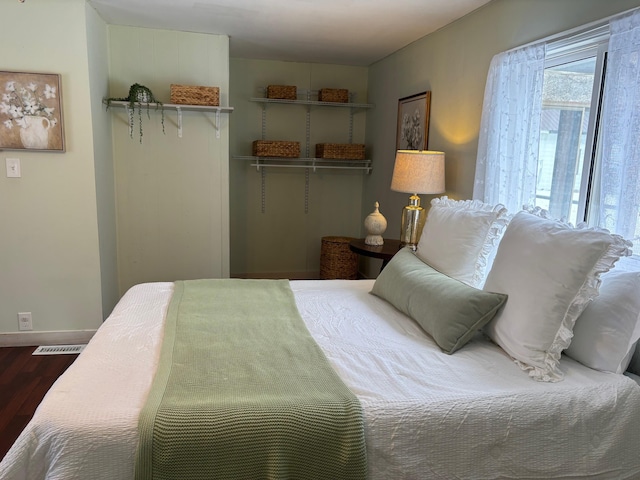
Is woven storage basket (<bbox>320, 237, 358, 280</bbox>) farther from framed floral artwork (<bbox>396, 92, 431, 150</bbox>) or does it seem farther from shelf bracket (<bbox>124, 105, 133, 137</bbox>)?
shelf bracket (<bbox>124, 105, 133, 137</bbox>)

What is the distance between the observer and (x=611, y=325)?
1.61 m

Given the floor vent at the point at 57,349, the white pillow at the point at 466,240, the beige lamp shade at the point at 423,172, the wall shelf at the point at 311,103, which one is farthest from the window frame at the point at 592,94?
the floor vent at the point at 57,349

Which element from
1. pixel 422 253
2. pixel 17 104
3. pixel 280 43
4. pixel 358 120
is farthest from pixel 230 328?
pixel 358 120

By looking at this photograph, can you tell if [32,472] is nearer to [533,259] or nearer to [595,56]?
[533,259]

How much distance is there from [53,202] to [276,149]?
1968 mm

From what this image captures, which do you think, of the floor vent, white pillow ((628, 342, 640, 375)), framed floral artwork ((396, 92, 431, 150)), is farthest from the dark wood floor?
framed floral artwork ((396, 92, 431, 150))

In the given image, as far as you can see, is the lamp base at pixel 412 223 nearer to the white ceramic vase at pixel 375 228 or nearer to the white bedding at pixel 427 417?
the white ceramic vase at pixel 375 228

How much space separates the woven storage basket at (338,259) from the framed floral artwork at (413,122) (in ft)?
3.30

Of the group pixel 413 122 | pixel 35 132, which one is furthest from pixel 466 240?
pixel 35 132

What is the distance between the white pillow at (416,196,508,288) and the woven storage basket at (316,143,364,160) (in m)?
2.32

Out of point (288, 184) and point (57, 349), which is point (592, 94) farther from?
point (57, 349)

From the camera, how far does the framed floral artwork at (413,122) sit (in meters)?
3.51

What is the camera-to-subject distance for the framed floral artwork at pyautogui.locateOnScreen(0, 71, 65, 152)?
293cm

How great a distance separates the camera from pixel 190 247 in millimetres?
3965
